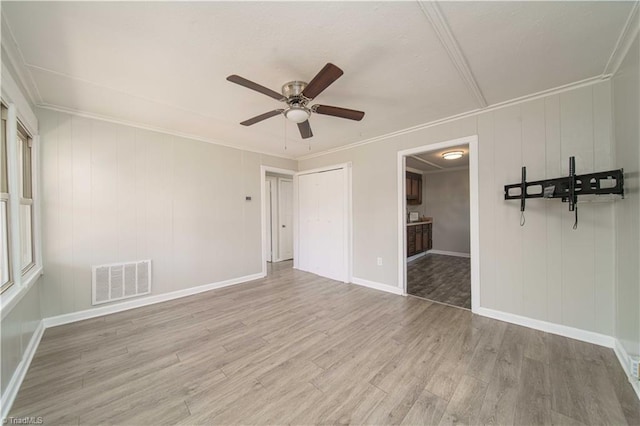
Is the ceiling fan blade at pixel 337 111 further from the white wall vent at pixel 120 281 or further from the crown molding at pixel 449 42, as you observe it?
the white wall vent at pixel 120 281

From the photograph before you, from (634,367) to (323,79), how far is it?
294cm

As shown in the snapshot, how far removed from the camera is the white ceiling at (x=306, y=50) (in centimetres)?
141

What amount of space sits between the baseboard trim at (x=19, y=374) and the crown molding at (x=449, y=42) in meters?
3.55

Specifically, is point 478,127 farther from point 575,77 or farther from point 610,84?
point 610,84

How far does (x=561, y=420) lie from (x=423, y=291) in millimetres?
2275

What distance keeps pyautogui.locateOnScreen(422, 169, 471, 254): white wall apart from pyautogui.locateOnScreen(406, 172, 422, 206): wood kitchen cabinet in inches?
→ 17.0

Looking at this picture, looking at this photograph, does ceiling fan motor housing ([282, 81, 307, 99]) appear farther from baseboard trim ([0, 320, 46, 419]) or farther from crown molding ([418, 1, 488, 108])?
baseboard trim ([0, 320, 46, 419])

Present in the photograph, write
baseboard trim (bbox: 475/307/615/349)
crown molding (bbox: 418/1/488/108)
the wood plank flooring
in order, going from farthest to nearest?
the wood plank flooring < baseboard trim (bbox: 475/307/615/349) < crown molding (bbox: 418/1/488/108)

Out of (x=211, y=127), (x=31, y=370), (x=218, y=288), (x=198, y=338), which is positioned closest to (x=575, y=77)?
(x=211, y=127)

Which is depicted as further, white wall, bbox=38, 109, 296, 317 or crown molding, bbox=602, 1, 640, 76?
white wall, bbox=38, 109, 296, 317

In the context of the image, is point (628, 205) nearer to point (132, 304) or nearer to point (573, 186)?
point (573, 186)

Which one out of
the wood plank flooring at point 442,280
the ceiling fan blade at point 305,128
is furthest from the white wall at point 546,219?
the ceiling fan blade at point 305,128

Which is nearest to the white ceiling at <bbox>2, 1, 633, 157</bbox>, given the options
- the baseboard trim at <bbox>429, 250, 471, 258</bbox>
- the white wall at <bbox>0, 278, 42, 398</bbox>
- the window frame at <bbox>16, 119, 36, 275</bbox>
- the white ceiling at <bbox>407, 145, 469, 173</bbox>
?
the window frame at <bbox>16, 119, 36, 275</bbox>

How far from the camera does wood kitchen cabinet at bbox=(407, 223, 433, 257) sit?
19.1ft
